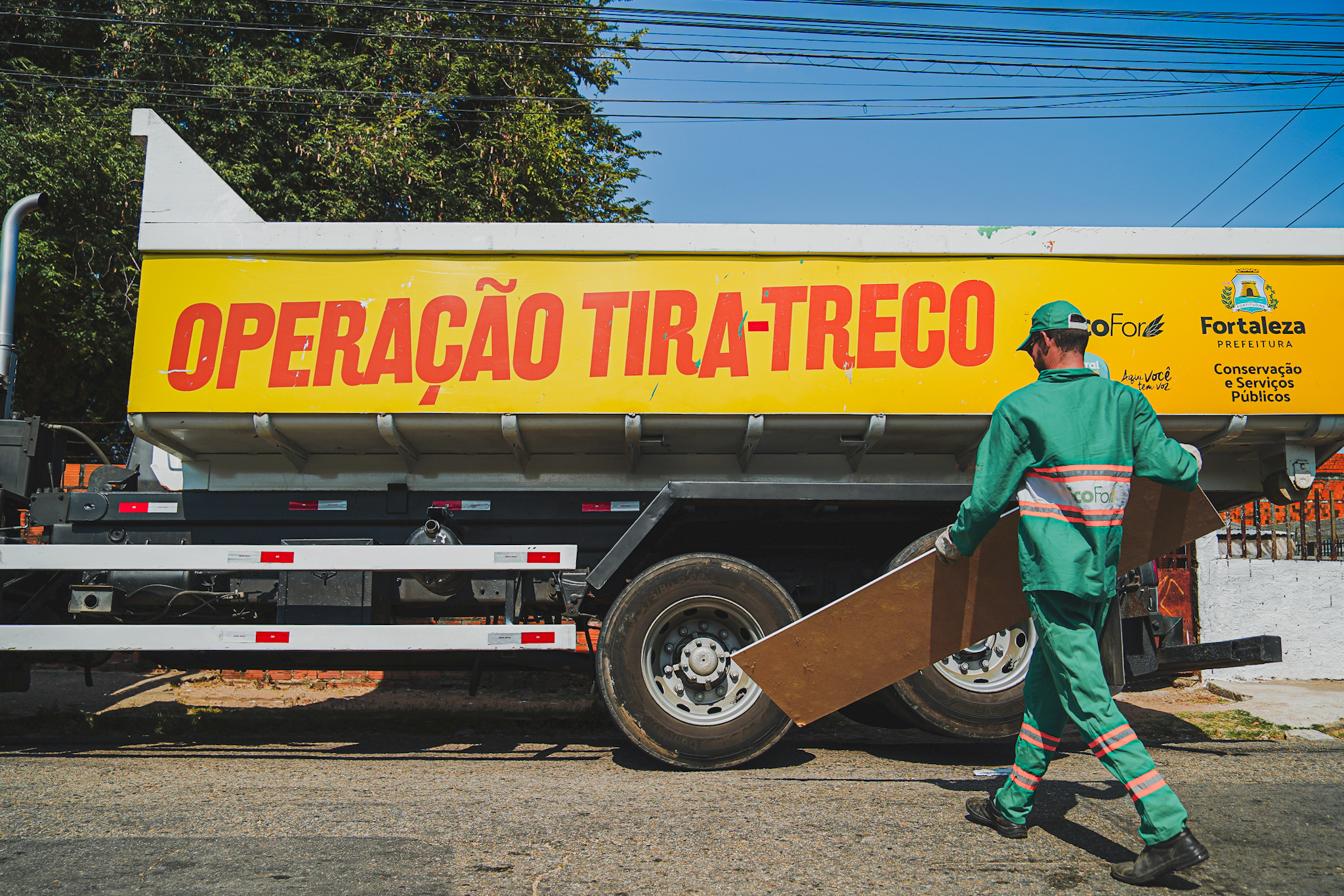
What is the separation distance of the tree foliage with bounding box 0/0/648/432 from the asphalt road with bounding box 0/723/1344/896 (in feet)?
24.6

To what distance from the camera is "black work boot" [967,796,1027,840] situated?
3061 mm

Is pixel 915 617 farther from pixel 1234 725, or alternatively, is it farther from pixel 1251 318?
pixel 1234 725

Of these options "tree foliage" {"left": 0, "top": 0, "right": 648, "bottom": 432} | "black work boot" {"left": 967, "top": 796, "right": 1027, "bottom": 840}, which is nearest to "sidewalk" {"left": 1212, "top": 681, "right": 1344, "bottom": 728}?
"black work boot" {"left": 967, "top": 796, "right": 1027, "bottom": 840}

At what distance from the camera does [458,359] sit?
4.71m

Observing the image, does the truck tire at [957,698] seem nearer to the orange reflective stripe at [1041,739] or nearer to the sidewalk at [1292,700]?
the orange reflective stripe at [1041,739]

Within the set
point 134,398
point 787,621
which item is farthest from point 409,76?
point 787,621

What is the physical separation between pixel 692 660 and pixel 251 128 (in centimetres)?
986

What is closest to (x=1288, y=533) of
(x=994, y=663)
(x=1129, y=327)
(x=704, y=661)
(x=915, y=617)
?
(x=1129, y=327)

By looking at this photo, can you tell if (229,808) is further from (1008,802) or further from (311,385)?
(1008,802)

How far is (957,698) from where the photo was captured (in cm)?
455

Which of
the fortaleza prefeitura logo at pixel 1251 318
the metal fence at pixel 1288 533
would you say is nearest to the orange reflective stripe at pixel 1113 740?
the fortaleza prefeitura logo at pixel 1251 318

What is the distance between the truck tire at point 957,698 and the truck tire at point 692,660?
672 millimetres

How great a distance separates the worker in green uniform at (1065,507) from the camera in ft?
9.54

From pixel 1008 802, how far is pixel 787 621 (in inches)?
59.5
